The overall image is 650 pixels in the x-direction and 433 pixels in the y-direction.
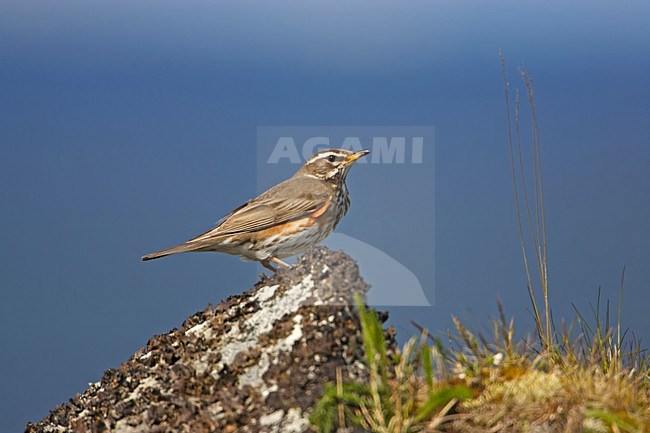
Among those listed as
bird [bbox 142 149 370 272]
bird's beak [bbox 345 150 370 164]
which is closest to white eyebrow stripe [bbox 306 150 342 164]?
bird [bbox 142 149 370 272]

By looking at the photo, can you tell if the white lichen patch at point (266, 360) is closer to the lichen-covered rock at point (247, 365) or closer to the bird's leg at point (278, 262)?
the lichen-covered rock at point (247, 365)

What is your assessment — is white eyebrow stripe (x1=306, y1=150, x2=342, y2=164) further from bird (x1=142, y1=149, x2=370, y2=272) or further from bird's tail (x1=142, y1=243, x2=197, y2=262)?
bird's tail (x1=142, y1=243, x2=197, y2=262)

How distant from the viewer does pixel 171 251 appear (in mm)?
7258

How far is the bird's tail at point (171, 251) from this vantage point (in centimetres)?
720

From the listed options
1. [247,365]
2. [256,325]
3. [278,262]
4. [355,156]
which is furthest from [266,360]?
[355,156]

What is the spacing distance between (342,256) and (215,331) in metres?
1.20

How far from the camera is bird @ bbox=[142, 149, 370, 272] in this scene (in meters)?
7.35

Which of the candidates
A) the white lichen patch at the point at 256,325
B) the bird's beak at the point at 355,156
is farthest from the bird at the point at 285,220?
the white lichen patch at the point at 256,325

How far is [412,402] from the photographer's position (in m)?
5.16

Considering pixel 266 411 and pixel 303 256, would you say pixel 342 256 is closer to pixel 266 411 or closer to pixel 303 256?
pixel 303 256

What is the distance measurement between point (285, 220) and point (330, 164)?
75 centimetres

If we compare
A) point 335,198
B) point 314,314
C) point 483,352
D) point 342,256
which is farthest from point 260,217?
point 483,352

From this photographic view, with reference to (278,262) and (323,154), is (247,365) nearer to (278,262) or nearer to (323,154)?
(278,262)

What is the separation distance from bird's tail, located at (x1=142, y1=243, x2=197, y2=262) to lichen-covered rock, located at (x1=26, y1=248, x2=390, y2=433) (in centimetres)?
61
